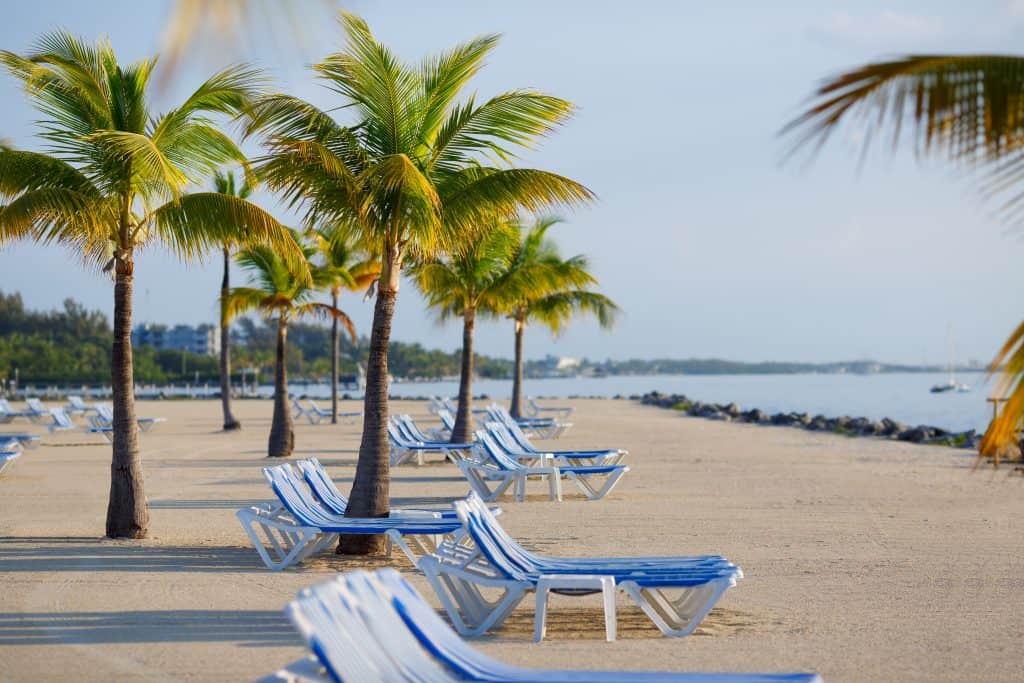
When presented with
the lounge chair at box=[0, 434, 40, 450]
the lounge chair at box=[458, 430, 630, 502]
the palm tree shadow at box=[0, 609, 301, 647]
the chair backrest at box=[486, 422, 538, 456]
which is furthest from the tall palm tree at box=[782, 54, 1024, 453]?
the lounge chair at box=[0, 434, 40, 450]

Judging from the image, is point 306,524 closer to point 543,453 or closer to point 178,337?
point 543,453

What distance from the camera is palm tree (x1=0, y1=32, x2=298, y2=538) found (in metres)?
10.8

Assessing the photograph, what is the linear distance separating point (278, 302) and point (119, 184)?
12604 millimetres

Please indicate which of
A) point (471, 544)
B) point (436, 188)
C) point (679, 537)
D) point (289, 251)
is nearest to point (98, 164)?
point (289, 251)

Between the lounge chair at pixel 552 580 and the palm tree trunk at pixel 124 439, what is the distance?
4.62m

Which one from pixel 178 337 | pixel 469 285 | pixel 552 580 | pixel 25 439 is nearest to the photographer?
pixel 552 580

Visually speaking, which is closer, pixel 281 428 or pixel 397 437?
pixel 397 437

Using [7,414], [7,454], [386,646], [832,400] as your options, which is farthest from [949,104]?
[832,400]

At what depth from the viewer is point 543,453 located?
666 inches

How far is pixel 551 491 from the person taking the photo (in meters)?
15.4

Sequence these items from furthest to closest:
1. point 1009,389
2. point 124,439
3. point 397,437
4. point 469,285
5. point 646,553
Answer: point 469,285 < point 397,437 < point 124,439 < point 646,553 < point 1009,389

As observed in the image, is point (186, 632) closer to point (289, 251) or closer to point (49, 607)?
point (49, 607)

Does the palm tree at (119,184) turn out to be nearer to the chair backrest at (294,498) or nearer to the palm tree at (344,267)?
the chair backrest at (294,498)

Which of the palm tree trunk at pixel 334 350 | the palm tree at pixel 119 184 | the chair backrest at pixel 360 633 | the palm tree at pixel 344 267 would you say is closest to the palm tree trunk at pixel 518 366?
the palm tree trunk at pixel 334 350
